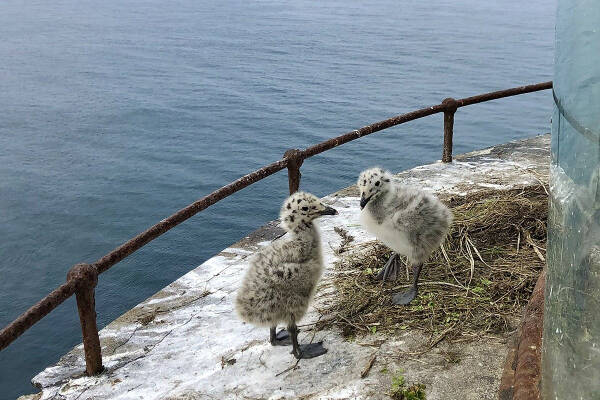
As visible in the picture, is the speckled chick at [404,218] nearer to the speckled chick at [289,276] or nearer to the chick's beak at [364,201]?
the chick's beak at [364,201]

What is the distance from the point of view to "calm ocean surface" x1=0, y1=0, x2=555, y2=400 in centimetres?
1764

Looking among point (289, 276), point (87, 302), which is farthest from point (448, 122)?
point (87, 302)

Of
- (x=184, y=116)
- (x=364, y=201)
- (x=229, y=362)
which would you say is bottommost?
(x=184, y=116)

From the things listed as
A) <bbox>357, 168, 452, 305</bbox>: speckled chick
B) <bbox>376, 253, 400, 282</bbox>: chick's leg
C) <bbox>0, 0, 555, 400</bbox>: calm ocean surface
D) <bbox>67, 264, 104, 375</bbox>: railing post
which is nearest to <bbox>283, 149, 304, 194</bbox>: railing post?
<bbox>357, 168, 452, 305</bbox>: speckled chick

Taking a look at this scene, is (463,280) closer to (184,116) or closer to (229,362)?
(229,362)

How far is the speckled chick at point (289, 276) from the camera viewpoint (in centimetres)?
559

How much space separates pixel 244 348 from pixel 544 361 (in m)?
3.11

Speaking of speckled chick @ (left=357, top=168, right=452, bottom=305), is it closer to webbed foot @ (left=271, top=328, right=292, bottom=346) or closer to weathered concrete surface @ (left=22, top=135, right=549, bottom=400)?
weathered concrete surface @ (left=22, top=135, right=549, bottom=400)

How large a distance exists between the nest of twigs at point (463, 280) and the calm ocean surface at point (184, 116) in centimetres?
899

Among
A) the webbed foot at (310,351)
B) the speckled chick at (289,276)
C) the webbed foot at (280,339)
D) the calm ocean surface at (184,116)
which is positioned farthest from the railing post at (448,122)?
the calm ocean surface at (184,116)

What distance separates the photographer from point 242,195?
2089 cm

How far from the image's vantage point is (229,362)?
581 cm

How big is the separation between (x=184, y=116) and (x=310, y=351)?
73.3ft

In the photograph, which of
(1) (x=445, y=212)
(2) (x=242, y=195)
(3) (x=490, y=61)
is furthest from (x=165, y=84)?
(1) (x=445, y=212)
